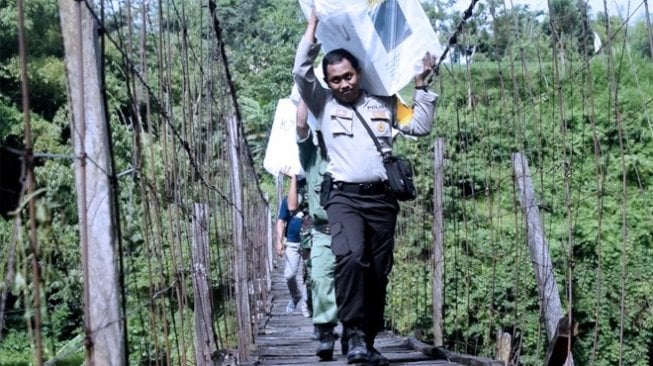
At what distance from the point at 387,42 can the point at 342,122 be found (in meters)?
0.30

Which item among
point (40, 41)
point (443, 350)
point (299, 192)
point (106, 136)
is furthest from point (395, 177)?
point (40, 41)

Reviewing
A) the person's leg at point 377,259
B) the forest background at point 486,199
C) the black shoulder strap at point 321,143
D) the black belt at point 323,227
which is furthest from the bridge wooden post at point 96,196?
the forest background at point 486,199

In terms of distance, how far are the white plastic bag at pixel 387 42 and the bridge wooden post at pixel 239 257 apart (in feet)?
4.22

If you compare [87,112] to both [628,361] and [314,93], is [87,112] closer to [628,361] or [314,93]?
[314,93]

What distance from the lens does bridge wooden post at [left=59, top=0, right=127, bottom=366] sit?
165 centimetres

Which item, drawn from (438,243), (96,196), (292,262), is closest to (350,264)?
(96,196)

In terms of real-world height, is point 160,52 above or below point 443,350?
above

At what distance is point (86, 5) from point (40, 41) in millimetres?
12230

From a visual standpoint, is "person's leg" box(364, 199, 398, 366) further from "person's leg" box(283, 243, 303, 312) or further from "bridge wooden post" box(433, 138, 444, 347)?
"person's leg" box(283, 243, 303, 312)

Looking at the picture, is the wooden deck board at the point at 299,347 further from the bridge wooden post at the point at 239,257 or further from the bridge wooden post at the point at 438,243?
the bridge wooden post at the point at 438,243

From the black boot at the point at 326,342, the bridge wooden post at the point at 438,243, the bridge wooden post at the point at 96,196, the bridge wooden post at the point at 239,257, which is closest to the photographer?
the bridge wooden post at the point at 96,196

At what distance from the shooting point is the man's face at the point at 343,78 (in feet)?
10.1

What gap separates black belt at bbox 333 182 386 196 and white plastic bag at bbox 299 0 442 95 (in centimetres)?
30

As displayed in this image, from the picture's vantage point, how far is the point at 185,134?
336cm
